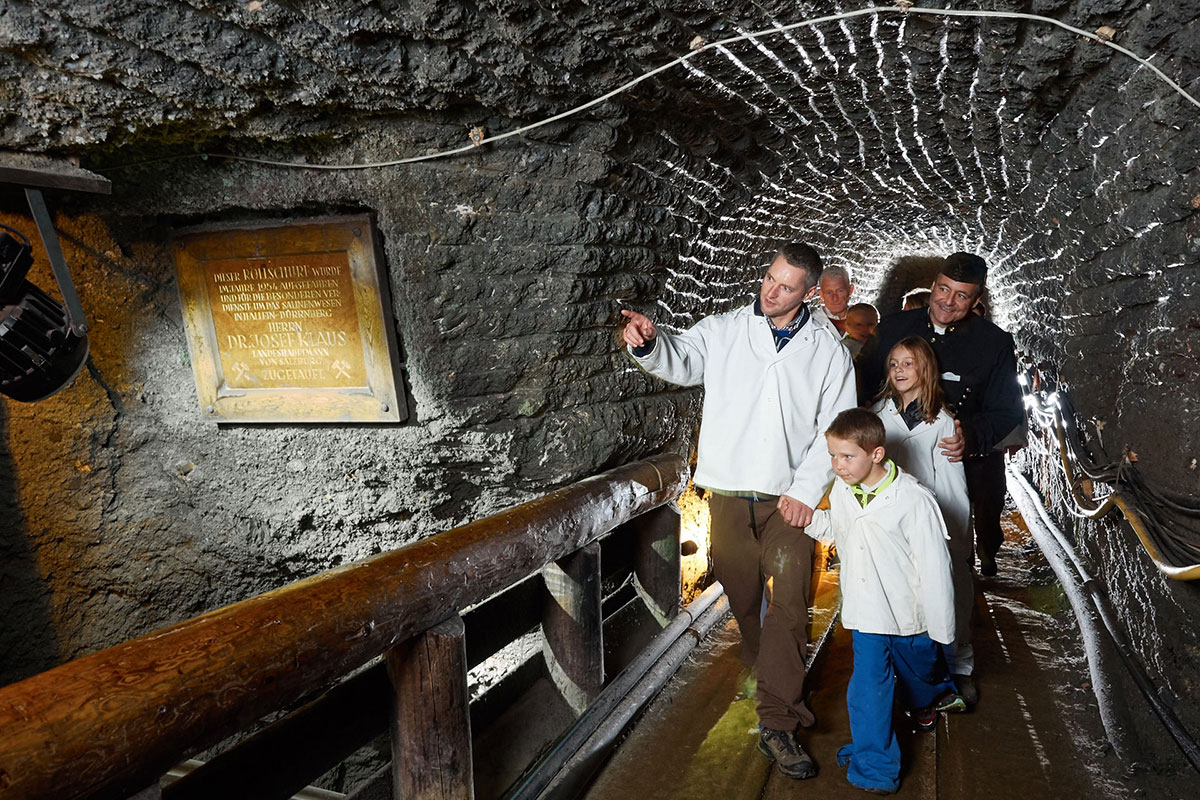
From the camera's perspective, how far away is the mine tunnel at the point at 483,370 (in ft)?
6.72

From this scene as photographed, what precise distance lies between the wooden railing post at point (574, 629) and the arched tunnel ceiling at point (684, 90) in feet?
5.11

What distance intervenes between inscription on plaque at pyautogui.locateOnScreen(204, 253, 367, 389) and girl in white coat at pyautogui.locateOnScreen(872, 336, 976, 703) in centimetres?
215

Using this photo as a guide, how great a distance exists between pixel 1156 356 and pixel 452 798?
263 cm

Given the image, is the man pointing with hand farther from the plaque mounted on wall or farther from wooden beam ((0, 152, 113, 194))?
wooden beam ((0, 152, 113, 194))

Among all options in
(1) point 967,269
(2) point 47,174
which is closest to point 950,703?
(1) point 967,269

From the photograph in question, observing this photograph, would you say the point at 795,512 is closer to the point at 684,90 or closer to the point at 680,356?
the point at 680,356

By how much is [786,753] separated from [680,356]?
1361 millimetres

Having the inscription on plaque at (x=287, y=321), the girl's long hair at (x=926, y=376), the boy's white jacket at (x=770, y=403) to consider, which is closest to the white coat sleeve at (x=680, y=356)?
the boy's white jacket at (x=770, y=403)

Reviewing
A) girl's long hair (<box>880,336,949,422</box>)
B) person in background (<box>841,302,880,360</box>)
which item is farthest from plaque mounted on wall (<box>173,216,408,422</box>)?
person in background (<box>841,302,880,360</box>)

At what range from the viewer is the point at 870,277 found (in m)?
10.1

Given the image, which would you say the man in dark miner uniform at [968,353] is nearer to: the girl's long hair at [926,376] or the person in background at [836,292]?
the girl's long hair at [926,376]

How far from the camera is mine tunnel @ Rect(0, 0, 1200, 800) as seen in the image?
2.05 m

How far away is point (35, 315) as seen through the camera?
8.47 ft

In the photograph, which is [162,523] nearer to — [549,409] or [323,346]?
[323,346]
